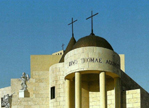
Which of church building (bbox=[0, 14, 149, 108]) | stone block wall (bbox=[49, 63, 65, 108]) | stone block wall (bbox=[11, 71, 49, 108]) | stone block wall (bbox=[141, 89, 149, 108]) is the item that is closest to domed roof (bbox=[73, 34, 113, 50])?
church building (bbox=[0, 14, 149, 108])

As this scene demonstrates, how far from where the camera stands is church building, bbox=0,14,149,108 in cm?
3566

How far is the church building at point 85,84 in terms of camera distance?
35656 mm

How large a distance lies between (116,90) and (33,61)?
47.7 ft

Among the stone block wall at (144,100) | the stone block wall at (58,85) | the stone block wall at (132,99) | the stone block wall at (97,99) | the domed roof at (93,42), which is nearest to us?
the stone block wall at (132,99)

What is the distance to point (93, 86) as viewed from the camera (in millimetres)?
39688

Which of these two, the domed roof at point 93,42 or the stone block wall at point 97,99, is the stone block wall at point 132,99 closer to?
the stone block wall at point 97,99

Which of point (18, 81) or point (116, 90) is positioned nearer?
point (116, 90)

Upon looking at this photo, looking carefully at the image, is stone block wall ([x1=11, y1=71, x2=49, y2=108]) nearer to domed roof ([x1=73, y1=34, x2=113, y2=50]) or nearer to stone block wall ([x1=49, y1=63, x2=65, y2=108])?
stone block wall ([x1=49, y1=63, x2=65, y2=108])

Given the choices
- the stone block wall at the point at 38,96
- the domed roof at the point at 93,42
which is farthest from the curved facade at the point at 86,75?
the stone block wall at the point at 38,96

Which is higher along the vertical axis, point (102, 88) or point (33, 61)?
point (33, 61)

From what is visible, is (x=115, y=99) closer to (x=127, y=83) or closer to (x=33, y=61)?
(x=127, y=83)

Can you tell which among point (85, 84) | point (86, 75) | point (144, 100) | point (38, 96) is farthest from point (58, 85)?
point (144, 100)

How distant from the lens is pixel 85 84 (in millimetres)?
39875

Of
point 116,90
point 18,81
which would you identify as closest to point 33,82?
point 18,81
